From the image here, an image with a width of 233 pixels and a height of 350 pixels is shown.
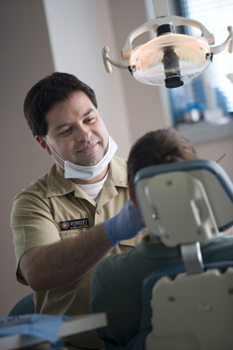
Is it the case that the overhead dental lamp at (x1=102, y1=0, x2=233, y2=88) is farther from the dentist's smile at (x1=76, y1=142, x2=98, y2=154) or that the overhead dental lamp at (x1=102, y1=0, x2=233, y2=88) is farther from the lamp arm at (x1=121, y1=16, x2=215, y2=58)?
the dentist's smile at (x1=76, y1=142, x2=98, y2=154)

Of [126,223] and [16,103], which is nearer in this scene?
[126,223]

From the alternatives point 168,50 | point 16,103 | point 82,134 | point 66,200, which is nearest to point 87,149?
point 82,134

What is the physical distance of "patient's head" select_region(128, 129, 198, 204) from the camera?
1017 millimetres

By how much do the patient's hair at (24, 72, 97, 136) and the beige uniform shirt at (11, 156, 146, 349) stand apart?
240 mm

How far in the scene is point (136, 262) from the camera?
1.05 metres

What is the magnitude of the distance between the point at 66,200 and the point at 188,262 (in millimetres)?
1012

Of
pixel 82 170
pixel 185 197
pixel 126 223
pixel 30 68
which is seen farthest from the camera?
pixel 30 68

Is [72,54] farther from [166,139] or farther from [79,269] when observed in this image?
[166,139]

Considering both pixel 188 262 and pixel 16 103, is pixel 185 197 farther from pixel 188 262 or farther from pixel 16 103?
pixel 16 103

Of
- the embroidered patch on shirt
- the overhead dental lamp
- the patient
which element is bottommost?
the embroidered patch on shirt

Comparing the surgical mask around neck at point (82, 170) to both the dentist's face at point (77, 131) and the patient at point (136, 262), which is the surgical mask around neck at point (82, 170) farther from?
the patient at point (136, 262)

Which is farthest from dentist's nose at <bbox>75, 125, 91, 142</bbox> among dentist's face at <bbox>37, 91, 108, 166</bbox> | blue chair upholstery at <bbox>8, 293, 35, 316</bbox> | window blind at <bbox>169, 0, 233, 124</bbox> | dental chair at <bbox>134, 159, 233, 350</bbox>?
window blind at <bbox>169, 0, 233, 124</bbox>

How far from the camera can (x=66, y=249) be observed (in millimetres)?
1507

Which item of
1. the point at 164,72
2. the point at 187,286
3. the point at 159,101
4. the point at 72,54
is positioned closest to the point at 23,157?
the point at 72,54
